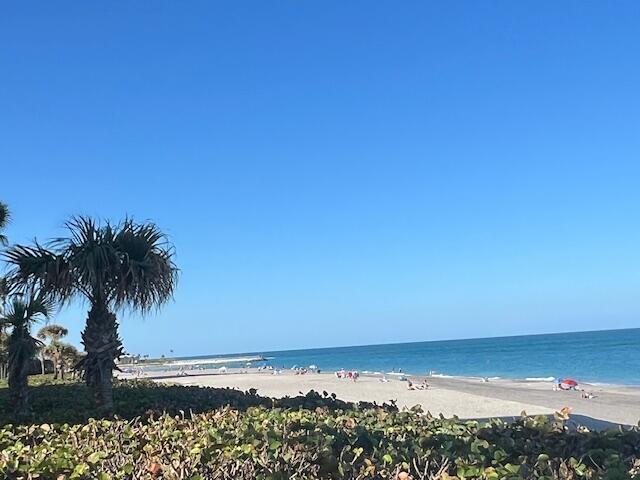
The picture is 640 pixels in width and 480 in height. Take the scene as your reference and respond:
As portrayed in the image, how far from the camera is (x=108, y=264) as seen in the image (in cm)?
977

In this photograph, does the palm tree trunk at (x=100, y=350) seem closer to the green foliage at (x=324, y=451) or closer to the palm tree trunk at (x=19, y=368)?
the palm tree trunk at (x=19, y=368)

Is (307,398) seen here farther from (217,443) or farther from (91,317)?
(91,317)

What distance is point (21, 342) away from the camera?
10.5m

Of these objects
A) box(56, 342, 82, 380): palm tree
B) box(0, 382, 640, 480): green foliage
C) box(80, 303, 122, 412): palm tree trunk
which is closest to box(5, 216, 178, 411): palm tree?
box(80, 303, 122, 412): palm tree trunk

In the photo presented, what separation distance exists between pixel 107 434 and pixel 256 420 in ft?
3.58

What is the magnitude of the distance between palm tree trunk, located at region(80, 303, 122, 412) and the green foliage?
15.7 ft

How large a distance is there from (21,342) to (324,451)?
879 centimetres

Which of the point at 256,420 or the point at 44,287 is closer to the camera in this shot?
the point at 256,420

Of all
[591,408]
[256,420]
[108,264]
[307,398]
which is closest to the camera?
[256,420]

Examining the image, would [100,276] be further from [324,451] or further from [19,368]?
[324,451]

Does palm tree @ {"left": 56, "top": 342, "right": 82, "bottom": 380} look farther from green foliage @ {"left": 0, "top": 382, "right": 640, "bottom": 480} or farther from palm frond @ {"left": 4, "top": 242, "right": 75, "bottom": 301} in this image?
green foliage @ {"left": 0, "top": 382, "right": 640, "bottom": 480}

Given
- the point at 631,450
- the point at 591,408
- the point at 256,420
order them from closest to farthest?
the point at 631,450, the point at 256,420, the point at 591,408

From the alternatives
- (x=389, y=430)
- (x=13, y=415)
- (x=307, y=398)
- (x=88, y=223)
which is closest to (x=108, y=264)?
(x=88, y=223)

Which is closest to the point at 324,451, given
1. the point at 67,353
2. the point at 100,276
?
the point at 100,276
